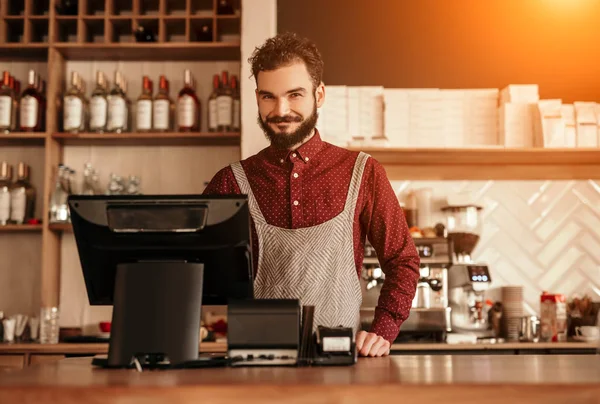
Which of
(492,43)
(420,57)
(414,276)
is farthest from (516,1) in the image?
(414,276)

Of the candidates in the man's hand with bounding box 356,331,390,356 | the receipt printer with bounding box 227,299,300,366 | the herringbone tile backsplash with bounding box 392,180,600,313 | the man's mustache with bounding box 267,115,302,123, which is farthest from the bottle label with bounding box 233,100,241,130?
→ the receipt printer with bounding box 227,299,300,366

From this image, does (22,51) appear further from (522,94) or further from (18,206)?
(522,94)

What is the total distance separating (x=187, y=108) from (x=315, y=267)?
75.6 inches

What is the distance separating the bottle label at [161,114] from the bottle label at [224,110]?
26cm

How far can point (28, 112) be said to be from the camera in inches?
148

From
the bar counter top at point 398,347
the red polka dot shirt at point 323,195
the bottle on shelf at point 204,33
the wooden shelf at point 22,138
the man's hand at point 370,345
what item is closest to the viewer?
the man's hand at point 370,345

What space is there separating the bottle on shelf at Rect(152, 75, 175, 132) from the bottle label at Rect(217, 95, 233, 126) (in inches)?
10.2

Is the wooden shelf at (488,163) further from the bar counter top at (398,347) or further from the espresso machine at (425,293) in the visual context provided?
the bar counter top at (398,347)

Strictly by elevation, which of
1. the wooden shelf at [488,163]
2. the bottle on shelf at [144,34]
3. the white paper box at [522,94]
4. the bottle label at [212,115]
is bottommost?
the wooden shelf at [488,163]

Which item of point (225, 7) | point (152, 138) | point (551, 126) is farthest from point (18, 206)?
point (551, 126)

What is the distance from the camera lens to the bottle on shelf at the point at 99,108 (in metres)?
3.77

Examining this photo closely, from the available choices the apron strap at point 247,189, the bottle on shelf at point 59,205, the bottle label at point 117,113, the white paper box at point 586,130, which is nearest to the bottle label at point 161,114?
the bottle label at point 117,113

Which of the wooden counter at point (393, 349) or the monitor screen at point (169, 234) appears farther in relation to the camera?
the wooden counter at point (393, 349)

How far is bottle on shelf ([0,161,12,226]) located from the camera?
3750mm
